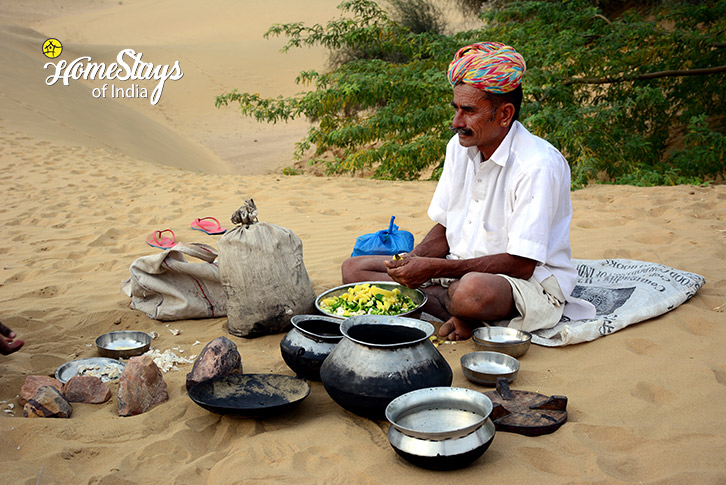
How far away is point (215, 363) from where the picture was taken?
8.57 ft

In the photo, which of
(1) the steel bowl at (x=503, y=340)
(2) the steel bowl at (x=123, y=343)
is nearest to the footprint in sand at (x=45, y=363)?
(2) the steel bowl at (x=123, y=343)

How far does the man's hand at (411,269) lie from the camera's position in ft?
10.1

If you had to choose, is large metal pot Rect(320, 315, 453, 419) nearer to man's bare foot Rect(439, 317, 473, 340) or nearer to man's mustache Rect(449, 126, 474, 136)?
man's bare foot Rect(439, 317, 473, 340)

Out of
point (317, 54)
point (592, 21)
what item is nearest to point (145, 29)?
point (317, 54)

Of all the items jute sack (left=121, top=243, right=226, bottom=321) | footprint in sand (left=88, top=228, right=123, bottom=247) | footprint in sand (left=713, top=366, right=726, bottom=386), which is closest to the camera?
footprint in sand (left=713, top=366, right=726, bottom=386)

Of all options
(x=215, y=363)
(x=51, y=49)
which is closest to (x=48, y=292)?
(x=215, y=363)

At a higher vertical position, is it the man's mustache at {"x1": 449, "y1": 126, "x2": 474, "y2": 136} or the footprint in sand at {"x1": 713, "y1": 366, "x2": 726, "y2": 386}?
the man's mustache at {"x1": 449, "y1": 126, "x2": 474, "y2": 136}

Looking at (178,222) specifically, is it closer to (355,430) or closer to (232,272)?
(232,272)

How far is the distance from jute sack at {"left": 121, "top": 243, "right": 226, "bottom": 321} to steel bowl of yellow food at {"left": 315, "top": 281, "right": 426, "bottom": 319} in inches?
29.0

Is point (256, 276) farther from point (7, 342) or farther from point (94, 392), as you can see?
point (7, 342)

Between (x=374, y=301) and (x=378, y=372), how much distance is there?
0.99 meters

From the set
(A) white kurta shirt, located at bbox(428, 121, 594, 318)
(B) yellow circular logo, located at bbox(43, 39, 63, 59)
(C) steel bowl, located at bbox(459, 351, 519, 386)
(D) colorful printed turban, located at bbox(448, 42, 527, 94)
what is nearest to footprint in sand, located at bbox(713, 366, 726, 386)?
(A) white kurta shirt, located at bbox(428, 121, 594, 318)

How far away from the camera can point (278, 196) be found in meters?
7.23

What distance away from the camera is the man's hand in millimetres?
3068
